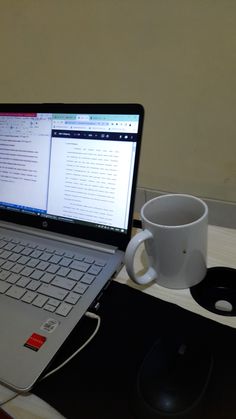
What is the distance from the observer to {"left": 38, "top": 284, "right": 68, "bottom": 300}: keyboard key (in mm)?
492

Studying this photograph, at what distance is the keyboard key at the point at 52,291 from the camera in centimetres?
49

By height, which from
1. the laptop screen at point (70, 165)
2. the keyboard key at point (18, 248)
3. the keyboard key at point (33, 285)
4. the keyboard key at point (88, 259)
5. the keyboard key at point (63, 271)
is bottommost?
the keyboard key at point (33, 285)

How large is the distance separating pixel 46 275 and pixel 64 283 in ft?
0.13

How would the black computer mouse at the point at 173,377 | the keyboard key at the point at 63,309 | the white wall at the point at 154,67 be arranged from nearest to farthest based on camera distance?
the black computer mouse at the point at 173,377, the keyboard key at the point at 63,309, the white wall at the point at 154,67

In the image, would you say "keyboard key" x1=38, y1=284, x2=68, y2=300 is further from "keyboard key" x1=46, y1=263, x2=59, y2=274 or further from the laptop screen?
the laptop screen

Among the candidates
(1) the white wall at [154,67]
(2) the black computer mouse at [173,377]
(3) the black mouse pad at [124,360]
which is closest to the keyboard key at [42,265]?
(3) the black mouse pad at [124,360]

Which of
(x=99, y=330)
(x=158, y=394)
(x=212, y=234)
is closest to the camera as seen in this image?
(x=158, y=394)

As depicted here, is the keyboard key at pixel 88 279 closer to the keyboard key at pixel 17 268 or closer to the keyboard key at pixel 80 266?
the keyboard key at pixel 80 266

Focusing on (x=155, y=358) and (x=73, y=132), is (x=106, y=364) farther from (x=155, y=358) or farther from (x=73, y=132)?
(x=73, y=132)

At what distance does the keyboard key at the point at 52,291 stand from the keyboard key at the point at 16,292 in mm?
28

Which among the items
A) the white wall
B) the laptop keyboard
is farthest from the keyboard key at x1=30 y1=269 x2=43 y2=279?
the white wall

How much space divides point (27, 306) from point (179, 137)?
0.51 meters

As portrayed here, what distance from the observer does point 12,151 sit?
65 centimetres

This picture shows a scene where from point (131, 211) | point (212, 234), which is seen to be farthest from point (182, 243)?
point (212, 234)
